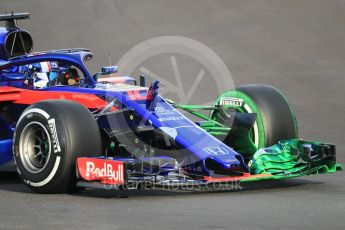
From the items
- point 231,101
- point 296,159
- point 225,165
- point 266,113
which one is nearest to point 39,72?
point 231,101

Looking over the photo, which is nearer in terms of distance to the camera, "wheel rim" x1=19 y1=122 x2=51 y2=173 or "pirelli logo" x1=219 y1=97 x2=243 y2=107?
"wheel rim" x1=19 y1=122 x2=51 y2=173

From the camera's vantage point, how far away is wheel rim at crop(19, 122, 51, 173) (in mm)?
10211

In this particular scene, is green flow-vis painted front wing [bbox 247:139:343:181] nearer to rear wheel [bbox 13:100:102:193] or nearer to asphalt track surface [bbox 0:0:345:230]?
asphalt track surface [bbox 0:0:345:230]

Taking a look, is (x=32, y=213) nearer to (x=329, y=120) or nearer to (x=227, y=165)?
(x=227, y=165)

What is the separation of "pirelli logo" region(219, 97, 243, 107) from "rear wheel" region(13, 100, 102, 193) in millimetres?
2332

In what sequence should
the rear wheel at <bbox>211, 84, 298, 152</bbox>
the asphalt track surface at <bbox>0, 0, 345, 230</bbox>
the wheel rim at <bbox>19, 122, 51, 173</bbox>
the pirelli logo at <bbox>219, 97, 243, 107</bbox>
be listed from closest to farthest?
the asphalt track surface at <bbox>0, 0, 345, 230</bbox>, the wheel rim at <bbox>19, 122, 51, 173</bbox>, the rear wheel at <bbox>211, 84, 298, 152</bbox>, the pirelli logo at <bbox>219, 97, 243, 107</bbox>

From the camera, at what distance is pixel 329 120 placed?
15633 mm

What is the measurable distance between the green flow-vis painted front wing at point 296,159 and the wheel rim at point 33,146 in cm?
212

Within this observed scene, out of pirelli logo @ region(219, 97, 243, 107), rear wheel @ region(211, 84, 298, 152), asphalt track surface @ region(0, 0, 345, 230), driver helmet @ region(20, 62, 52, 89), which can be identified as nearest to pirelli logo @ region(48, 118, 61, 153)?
asphalt track surface @ region(0, 0, 345, 230)

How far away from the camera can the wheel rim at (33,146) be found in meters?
10.2

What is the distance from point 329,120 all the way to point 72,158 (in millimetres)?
6729

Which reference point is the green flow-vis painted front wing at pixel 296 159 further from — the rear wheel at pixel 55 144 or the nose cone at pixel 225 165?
the rear wheel at pixel 55 144

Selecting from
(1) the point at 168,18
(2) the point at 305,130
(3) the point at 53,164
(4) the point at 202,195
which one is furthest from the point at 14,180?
(1) the point at 168,18

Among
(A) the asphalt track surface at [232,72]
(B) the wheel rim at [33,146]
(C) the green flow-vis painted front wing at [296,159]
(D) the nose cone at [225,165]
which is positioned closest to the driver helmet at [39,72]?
(A) the asphalt track surface at [232,72]
